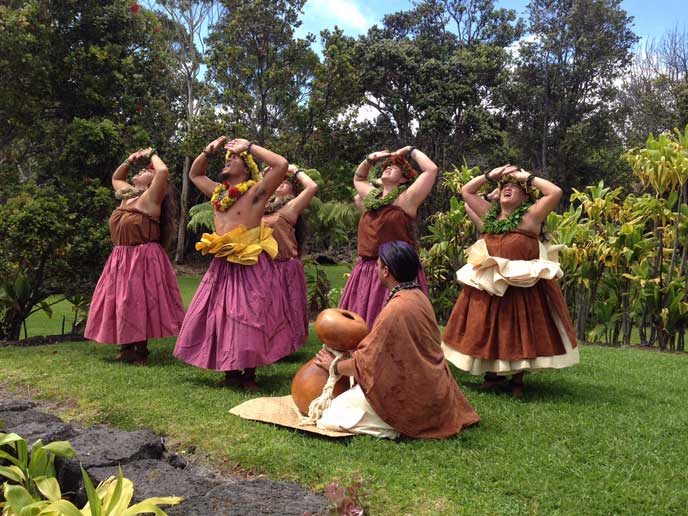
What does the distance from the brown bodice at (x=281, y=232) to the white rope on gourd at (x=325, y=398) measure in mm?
2184

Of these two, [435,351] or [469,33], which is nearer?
[435,351]

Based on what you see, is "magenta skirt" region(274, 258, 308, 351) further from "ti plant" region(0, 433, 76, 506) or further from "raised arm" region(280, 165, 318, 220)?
"ti plant" region(0, 433, 76, 506)

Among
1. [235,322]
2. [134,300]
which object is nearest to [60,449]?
[235,322]

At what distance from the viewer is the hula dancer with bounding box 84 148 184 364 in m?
5.43

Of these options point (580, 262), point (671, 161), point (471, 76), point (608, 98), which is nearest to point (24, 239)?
point (580, 262)

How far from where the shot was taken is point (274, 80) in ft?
41.4

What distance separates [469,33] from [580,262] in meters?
15.7

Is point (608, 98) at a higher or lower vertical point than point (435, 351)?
higher

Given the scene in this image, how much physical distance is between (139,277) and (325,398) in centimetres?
256

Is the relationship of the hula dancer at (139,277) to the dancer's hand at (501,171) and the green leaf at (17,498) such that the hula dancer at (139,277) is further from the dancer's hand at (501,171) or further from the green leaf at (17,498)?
the green leaf at (17,498)

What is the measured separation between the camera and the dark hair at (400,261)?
3498mm

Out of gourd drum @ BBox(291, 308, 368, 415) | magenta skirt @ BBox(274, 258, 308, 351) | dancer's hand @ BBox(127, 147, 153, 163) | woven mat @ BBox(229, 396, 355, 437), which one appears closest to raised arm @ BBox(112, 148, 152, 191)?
dancer's hand @ BBox(127, 147, 153, 163)

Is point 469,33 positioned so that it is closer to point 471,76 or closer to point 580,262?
point 471,76

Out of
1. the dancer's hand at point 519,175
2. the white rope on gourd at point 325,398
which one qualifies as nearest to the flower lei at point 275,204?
the dancer's hand at point 519,175
